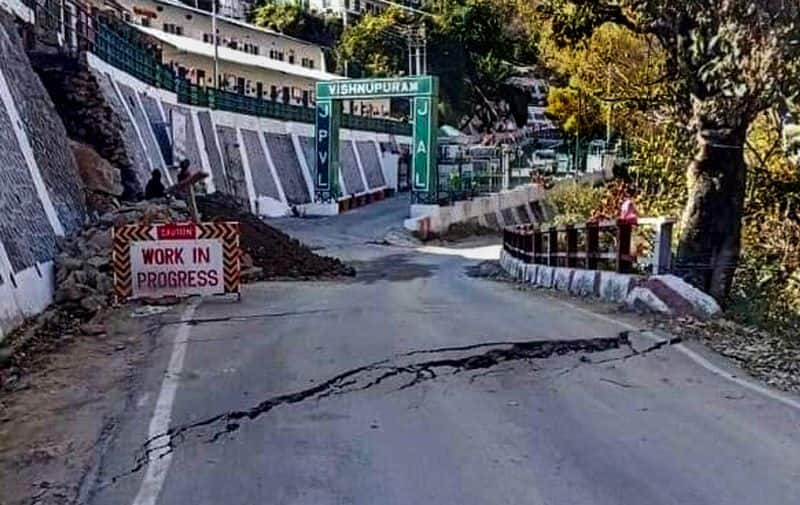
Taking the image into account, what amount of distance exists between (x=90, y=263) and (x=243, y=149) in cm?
2862

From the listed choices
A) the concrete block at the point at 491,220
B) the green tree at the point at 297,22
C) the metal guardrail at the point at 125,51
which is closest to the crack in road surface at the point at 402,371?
the metal guardrail at the point at 125,51

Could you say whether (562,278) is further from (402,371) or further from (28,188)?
(28,188)

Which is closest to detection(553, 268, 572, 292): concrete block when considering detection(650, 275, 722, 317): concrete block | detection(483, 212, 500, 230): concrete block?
detection(650, 275, 722, 317): concrete block

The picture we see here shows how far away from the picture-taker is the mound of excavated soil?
19.4 meters

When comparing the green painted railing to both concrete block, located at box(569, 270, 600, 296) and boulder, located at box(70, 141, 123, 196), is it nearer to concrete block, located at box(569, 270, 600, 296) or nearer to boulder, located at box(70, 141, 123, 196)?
boulder, located at box(70, 141, 123, 196)

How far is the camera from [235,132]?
4219 centimetres

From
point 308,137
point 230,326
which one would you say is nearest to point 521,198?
point 308,137

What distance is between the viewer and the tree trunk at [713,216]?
13523 mm

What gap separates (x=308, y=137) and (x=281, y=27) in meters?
30.2

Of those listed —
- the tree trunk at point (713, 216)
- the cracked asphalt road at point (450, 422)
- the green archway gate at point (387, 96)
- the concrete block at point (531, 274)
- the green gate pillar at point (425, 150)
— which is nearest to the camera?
the cracked asphalt road at point (450, 422)

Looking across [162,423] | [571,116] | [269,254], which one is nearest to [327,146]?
[571,116]

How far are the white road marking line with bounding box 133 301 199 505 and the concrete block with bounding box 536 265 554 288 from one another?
29.0ft

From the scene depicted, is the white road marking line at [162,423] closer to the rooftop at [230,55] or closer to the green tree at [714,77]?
the green tree at [714,77]

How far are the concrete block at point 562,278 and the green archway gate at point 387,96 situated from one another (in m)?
24.2
